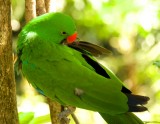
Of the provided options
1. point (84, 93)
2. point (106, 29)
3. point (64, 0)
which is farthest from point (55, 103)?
point (106, 29)

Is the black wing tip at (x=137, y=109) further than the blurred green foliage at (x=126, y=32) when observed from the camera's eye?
No

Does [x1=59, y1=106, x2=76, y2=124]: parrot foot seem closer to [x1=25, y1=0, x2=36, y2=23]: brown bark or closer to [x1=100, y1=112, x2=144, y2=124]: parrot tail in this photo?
[x1=100, y1=112, x2=144, y2=124]: parrot tail

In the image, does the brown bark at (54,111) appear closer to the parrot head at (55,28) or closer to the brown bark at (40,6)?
the parrot head at (55,28)

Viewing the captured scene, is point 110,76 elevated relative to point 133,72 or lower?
lower

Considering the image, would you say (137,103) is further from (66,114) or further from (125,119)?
(66,114)

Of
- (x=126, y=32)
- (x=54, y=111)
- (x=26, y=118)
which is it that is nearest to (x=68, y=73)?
(x=54, y=111)

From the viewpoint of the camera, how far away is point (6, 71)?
42.1 inches

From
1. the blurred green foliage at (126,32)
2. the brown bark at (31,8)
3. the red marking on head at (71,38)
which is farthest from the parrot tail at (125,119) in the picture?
the blurred green foliage at (126,32)

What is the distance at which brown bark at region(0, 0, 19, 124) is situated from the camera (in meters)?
1.05

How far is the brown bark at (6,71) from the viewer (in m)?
1.05

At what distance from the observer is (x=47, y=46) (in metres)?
1.19

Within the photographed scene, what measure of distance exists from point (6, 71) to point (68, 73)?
17 centimetres

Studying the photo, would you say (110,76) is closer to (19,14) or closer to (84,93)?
(84,93)

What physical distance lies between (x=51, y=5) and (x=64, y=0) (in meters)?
1.80
